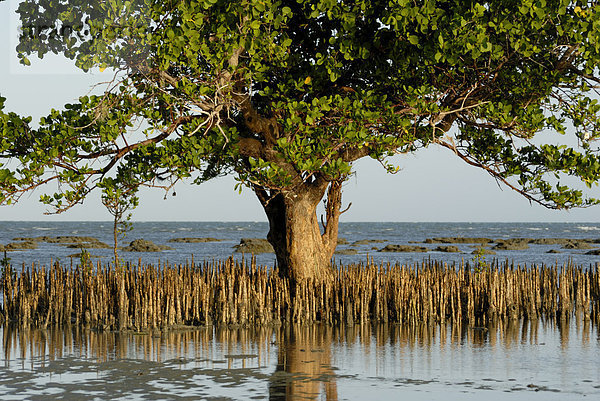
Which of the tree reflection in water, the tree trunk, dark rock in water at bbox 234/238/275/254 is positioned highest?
the tree trunk

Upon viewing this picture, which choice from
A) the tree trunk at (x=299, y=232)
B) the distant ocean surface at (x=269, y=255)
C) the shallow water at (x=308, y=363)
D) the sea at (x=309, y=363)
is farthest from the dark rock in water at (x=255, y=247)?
the shallow water at (x=308, y=363)

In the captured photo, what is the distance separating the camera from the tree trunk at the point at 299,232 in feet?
49.7

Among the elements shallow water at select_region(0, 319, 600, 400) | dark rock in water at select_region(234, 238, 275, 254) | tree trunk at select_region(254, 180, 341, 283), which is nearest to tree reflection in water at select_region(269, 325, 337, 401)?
shallow water at select_region(0, 319, 600, 400)

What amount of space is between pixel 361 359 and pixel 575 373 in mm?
2845

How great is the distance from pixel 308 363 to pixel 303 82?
534cm

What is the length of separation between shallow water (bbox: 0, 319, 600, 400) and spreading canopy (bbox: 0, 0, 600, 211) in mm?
2712

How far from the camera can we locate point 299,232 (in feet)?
49.9

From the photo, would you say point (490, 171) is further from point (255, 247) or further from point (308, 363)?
point (255, 247)

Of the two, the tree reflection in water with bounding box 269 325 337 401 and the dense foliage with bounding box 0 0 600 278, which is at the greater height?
the dense foliage with bounding box 0 0 600 278

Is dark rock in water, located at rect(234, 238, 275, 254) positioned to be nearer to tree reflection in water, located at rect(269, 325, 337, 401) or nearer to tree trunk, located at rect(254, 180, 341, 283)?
tree trunk, located at rect(254, 180, 341, 283)

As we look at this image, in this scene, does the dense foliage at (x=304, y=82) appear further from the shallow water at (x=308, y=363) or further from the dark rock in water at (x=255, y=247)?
the dark rock in water at (x=255, y=247)

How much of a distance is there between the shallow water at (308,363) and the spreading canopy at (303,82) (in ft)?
8.90

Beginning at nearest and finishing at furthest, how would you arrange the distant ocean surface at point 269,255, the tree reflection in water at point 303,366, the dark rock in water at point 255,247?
1. the tree reflection in water at point 303,366
2. the distant ocean surface at point 269,255
3. the dark rock in water at point 255,247

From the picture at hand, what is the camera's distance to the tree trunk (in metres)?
15.1
